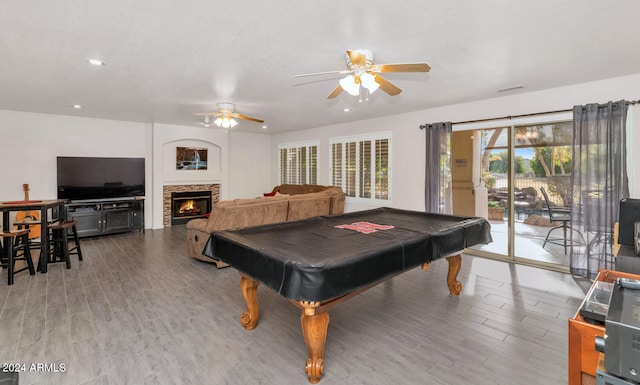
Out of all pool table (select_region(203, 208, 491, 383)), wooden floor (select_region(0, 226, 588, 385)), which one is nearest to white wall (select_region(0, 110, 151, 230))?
wooden floor (select_region(0, 226, 588, 385))

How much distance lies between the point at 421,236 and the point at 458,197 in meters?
3.40

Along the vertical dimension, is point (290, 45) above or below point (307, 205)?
above

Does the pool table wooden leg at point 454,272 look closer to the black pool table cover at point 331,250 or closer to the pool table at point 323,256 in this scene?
the pool table at point 323,256

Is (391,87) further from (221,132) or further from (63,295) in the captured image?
(221,132)

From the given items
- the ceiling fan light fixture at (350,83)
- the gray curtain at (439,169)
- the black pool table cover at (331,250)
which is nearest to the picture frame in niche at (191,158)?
the black pool table cover at (331,250)

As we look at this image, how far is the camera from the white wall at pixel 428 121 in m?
3.71

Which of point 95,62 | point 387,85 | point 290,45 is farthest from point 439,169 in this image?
point 95,62

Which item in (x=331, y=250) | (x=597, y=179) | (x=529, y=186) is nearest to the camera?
(x=331, y=250)

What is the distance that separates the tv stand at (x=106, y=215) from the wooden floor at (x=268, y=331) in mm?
2146

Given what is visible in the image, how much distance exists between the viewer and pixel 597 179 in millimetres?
3854

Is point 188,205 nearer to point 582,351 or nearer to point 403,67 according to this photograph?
point 403,67

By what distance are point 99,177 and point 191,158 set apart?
6.87 feet

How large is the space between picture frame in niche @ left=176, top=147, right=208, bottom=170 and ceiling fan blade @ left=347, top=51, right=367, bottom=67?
6.40m

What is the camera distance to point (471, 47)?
282 cm
